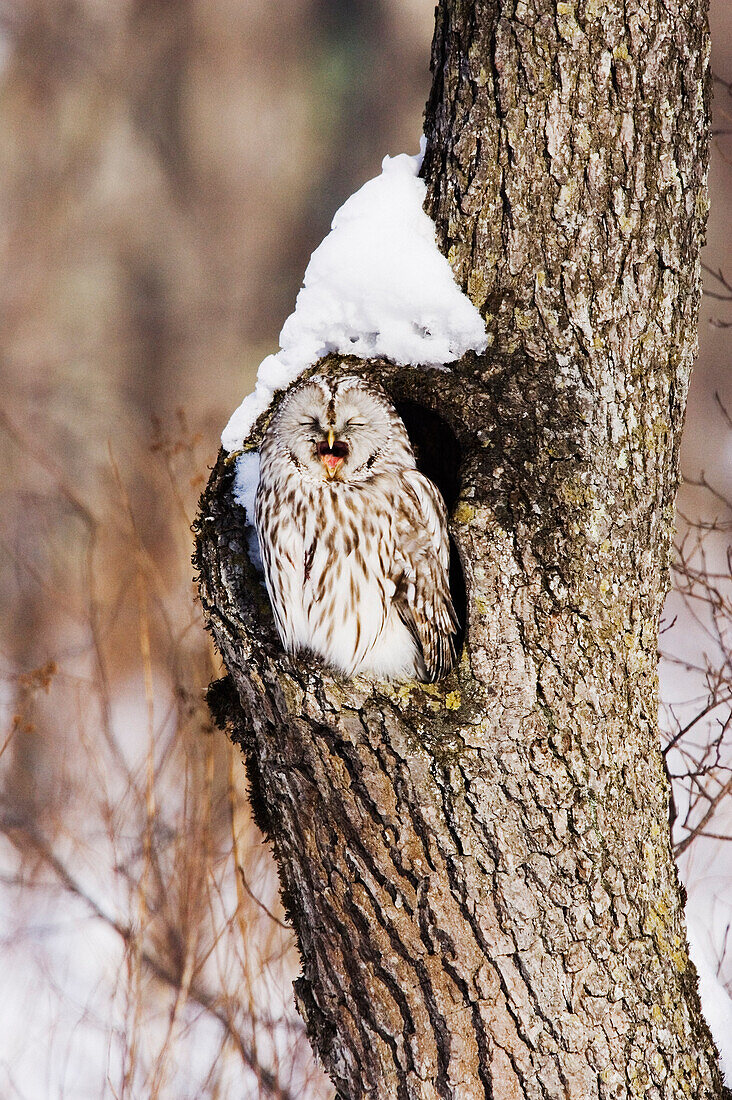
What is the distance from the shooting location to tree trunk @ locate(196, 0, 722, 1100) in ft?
5.39

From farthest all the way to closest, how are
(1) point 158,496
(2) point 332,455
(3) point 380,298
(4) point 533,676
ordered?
(1) point 158,496, (2) point 332,455, (3) point 380,298, (4) point 533,676

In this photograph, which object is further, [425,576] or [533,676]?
[425,576]

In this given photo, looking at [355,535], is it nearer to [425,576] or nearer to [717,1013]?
[425,576]

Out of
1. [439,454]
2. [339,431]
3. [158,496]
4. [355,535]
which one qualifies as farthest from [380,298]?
[158,496]

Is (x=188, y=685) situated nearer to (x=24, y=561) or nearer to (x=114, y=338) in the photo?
(x=24, y=561)

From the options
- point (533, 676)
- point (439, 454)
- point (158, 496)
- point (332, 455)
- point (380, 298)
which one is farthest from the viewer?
point (158, 496)

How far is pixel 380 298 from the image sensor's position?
1.94 metres

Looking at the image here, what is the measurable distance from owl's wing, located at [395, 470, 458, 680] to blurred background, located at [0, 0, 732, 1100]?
1.60m

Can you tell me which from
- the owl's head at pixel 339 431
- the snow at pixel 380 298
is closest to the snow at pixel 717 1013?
the owl's head at pixel 339 431

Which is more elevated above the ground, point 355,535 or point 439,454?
point 439,454

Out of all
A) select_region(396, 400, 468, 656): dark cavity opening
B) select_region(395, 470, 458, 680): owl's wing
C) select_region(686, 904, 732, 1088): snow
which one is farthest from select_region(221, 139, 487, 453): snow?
select_region(686, 904, 732, 1088): snow

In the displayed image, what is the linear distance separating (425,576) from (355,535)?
20 centimetres

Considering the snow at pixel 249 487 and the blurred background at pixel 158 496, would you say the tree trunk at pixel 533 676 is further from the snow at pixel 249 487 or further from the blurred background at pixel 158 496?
the blurred background at pixel 158 496

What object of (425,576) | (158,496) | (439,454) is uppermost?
(158,496)
